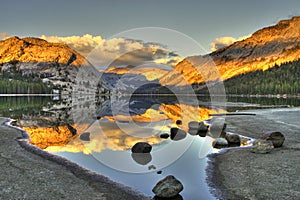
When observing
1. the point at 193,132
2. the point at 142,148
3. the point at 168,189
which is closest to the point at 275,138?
the point at 142,148

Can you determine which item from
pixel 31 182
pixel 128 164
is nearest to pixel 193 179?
pixel 128 164

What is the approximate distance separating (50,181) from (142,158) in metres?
9.87

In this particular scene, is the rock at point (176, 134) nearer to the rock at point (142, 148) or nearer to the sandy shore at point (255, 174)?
the rock at point (142, 148)

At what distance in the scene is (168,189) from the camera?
1468 cm

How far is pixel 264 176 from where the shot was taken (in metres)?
17.0

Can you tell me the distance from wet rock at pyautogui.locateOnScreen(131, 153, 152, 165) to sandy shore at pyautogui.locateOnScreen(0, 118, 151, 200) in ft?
17.5

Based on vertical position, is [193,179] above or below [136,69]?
below

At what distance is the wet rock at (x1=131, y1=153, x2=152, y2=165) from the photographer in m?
23.1

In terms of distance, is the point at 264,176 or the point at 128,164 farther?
the point at 128,164

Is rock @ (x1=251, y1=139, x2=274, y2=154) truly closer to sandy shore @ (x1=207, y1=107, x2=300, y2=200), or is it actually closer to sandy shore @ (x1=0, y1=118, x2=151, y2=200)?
sandy shore @ (x1=207, y1=107, x2=300, y2=200)

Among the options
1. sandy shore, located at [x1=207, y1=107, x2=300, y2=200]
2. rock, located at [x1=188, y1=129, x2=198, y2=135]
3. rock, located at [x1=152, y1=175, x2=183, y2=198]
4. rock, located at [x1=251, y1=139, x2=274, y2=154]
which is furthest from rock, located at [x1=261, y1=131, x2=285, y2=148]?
rock, located at [x1=152, y1=175, x2=183, y2=198]

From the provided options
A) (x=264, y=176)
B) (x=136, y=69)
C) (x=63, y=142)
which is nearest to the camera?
(x=264, y=176)

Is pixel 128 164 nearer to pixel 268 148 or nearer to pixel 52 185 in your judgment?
pixel 52 185

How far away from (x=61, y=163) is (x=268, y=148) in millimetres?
18523
